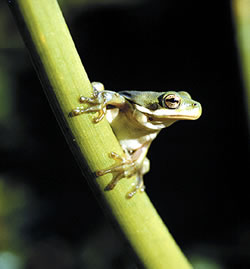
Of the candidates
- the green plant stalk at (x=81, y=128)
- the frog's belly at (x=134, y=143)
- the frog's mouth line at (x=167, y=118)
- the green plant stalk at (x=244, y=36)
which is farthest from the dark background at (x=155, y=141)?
the green plant stalk at (x=81, y=128)

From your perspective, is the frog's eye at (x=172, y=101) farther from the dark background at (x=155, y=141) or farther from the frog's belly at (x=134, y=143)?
the dark background at (x=155, y=141)

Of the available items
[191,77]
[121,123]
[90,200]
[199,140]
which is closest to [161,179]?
[199,140]

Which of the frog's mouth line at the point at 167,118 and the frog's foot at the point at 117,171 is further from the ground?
the frog's foot at the point at 117,171

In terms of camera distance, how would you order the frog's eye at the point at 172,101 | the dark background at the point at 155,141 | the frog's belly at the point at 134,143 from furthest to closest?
1. the dark background at the point at 155,141
2. the frog's belly at the point at 134,143
3. the frog's eye at the point at 172,101

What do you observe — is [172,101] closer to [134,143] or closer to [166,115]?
[166,115]

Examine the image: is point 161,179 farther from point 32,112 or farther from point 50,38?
point 50,38

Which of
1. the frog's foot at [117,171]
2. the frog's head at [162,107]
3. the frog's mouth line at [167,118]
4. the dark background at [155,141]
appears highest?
the frog's foot at [117,171]
